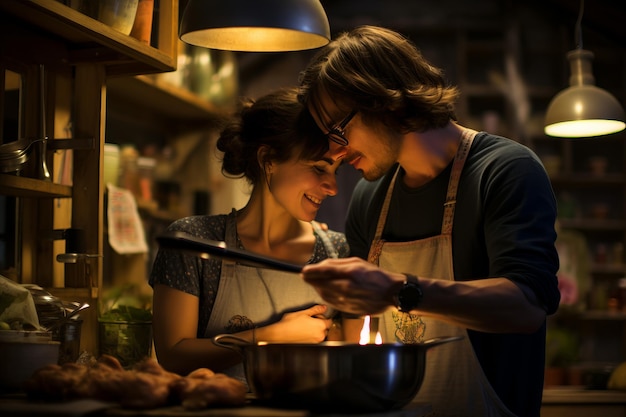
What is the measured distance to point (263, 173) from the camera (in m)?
2.91

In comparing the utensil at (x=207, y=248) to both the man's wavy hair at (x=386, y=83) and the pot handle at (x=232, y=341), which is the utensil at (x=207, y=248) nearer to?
the pot handle at (x=232, y=341)

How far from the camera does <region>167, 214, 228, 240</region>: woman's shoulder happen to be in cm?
272

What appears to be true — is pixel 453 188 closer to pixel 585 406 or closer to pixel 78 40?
pixel 78 40

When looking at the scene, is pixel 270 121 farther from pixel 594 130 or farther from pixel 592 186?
pixel 592 186

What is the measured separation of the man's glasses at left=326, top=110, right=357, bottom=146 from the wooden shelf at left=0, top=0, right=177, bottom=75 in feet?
2.23

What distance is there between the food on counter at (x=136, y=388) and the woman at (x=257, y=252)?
0.80 m

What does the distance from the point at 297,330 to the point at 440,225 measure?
0.53 m

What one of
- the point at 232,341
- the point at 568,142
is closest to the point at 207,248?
the point at 232,341

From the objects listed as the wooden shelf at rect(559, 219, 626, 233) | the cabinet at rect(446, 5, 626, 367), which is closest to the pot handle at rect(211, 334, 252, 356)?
the cabinet at rect(446, 5, 626, 367)

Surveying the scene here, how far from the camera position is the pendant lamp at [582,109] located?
167 inches

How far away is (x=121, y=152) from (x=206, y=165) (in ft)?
3.81

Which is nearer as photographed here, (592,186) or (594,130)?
(594,130)

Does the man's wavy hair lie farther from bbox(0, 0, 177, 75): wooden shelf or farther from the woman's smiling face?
bbox(0, 0, 177, 75): wooden shelf

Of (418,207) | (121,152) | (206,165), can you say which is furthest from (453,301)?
(206,165)
